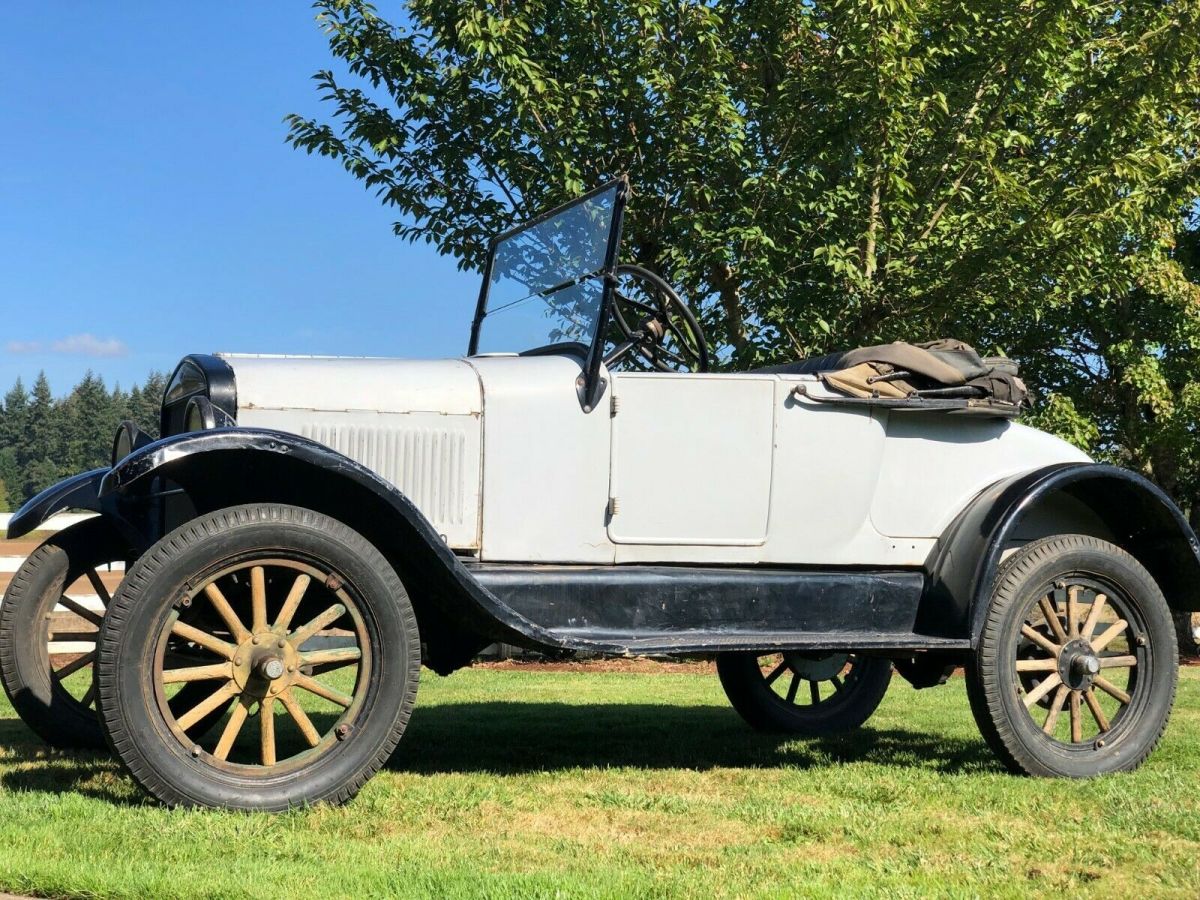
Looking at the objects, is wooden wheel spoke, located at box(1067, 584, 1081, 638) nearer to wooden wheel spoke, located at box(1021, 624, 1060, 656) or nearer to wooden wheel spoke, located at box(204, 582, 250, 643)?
wooden wheel spoke, located at box(1021, 624, 1060, 656)

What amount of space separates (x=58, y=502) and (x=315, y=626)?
1466mm

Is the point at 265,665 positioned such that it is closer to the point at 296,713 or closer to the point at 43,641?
the point at 296,713

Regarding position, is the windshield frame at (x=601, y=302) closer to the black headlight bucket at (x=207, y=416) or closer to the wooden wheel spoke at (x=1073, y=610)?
the black headlight bucket at (x=207, y=416)

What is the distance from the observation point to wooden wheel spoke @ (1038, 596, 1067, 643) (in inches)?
198

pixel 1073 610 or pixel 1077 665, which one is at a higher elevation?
pixel 1073 610

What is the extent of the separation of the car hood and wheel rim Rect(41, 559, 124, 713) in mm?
933

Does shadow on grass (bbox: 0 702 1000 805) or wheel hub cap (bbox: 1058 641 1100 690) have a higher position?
wheel hub cap (bbox: 1058 641 1100 690)

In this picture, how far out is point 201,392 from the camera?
14.7 ft

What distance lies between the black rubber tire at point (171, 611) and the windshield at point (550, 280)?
4.85 ft

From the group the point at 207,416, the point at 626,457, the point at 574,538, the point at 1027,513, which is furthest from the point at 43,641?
the point at 1027,513

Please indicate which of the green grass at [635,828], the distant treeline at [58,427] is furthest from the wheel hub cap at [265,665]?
the distant treeline at [58,427]

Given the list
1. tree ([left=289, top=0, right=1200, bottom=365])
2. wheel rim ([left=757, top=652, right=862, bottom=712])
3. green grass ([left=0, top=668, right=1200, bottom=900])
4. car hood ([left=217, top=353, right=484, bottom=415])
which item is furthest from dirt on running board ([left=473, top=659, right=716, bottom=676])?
car hood ([left=217, top=353, right=484, bottom=415])

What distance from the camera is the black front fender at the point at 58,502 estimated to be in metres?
4.76

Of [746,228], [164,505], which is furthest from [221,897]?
[746,228]
